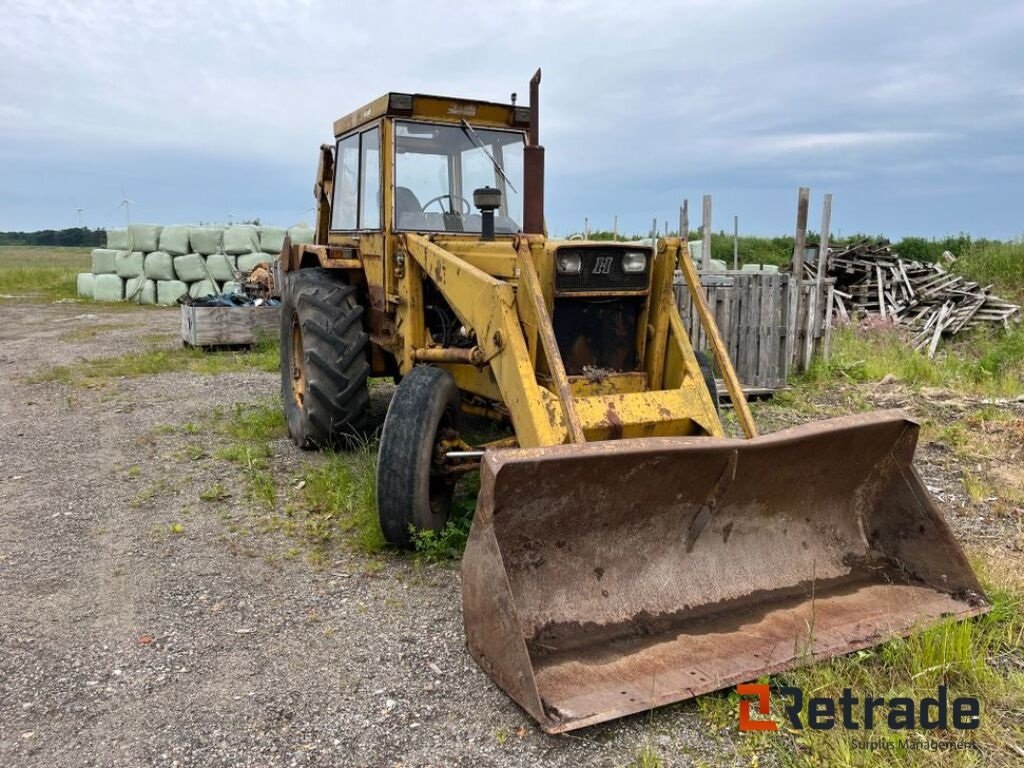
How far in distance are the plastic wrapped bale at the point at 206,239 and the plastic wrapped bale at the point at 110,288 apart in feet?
6.88

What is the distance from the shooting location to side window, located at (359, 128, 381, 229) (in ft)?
18.8

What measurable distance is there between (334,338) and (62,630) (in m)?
2.54

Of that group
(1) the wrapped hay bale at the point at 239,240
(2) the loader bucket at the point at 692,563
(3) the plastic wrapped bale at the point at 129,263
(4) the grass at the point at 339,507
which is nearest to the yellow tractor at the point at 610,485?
(2) the loader bucket at the point at 692,563

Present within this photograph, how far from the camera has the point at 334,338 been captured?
18.9ft

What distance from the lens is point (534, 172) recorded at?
174 inches

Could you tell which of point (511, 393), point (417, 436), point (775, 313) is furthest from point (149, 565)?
point (775, 313)

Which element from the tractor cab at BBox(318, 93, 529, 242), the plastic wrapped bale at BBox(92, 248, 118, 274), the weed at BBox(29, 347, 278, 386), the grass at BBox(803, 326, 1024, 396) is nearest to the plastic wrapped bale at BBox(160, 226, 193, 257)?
A: the plastic wrapped bale at BBox(92, 248, 118, 274)

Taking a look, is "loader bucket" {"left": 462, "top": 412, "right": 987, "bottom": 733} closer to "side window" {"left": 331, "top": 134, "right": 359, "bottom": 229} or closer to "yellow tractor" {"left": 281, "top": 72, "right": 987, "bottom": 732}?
"yellow tractor" {"left": 281, "top": 72, "right": 987, "bottom": 732}

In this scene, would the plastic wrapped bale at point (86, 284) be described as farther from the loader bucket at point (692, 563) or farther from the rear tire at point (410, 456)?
the loader bucket at point (692, 563)

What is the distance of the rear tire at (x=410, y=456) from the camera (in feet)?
13.9

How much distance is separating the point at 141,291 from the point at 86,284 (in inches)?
89.5

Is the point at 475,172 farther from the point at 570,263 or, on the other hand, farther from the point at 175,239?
the point at 175,239

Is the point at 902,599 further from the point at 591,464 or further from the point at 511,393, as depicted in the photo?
the point at 511,393

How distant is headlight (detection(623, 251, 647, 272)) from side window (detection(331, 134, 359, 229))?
8.03ft
